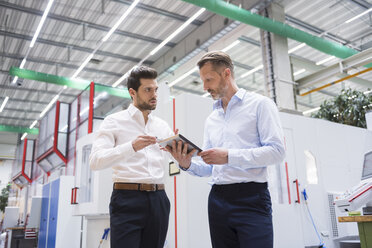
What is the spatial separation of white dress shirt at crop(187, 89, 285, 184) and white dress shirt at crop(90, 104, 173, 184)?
0.24m

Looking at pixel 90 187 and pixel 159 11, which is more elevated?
pixel 159 11

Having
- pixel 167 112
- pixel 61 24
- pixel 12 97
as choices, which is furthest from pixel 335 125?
pixel 12 97

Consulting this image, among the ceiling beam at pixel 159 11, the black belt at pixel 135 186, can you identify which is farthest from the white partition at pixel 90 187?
the ceiling beam at pixel 159 11

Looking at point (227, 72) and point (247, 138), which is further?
point (227, 72)

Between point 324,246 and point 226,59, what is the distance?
421 cm

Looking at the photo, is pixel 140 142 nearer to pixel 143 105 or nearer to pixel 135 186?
pixel 135 186

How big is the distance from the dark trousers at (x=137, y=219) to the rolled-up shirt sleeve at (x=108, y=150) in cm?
17

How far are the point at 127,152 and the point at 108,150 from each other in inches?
4.7

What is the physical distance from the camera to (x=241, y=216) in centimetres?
150

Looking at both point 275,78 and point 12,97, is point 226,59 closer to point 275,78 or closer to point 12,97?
point 275,78

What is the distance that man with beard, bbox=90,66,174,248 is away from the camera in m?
1.71

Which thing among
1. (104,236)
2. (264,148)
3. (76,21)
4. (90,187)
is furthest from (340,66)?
(264,148)

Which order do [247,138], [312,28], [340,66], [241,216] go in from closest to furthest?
[241,216] → [247,138] → [340,66] → [312,28]

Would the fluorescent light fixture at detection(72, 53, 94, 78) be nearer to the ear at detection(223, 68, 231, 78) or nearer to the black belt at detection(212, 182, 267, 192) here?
the ear at detection(223, 68, 231, 78)
